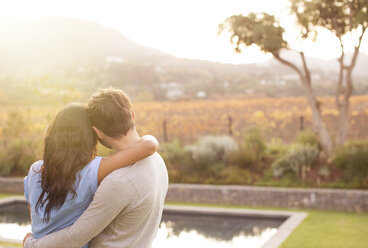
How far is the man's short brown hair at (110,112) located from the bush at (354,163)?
21.5 feet

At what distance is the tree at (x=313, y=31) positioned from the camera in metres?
8.30

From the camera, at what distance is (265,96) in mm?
35375

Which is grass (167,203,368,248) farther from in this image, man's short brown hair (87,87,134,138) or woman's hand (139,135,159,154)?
man's short brown hair (87,87,134,138)

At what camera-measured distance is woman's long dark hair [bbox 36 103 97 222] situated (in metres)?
1.63

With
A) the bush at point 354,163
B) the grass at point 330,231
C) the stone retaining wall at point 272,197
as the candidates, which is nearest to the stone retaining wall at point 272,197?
the stone retaining wall at point 272,197

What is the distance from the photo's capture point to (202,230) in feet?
21.1

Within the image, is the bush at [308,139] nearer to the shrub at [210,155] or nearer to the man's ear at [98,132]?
the shrub at [210,155]

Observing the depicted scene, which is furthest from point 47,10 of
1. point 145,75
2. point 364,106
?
point 364,106

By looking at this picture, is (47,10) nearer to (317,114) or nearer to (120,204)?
(317,114)

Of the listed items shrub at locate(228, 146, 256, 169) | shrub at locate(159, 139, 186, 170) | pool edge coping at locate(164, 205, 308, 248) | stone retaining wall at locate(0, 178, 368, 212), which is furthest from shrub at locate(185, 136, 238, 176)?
pool edge coping at locate(164, 205, 308, 248)

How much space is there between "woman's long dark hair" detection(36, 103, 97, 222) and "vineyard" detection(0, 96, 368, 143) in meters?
9.54

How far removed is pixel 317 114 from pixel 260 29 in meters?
1.90

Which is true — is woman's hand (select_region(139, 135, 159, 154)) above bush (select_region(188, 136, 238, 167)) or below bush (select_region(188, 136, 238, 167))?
above

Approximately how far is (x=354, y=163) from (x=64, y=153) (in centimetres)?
691
